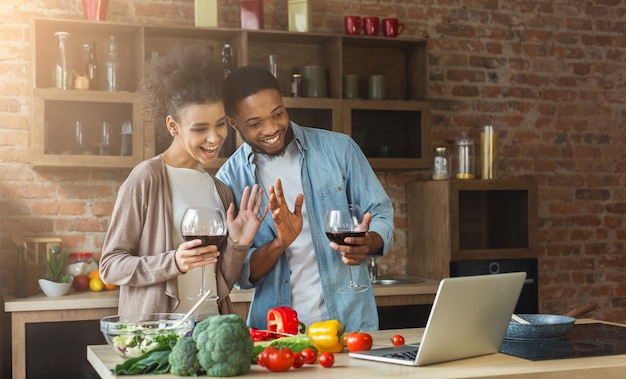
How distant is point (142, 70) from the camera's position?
433 cm

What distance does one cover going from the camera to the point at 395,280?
4742mm

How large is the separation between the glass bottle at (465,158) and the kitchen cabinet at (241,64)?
23 centimetres

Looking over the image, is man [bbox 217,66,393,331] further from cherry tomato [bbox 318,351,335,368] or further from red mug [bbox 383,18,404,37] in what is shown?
red mug [bbox 383,18,404,37]

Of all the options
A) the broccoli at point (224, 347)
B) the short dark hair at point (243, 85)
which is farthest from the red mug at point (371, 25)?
the broccoli at point (224, 347)

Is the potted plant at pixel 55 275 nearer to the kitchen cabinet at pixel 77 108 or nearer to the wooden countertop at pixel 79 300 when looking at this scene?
the wooden countertop at pixel 79 300

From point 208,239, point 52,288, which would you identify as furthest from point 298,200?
point 52,288

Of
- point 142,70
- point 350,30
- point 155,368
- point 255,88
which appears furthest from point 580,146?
point 155,368

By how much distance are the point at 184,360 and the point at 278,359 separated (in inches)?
8.3

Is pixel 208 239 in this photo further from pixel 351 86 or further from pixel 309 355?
pixel 351 86

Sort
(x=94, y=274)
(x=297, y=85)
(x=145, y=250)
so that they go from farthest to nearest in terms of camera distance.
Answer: (x=297, y=85) < (x=94, y=274) < (x=145, y=250)

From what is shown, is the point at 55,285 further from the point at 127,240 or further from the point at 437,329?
the point at 437,329

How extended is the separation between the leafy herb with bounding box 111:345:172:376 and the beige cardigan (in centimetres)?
59

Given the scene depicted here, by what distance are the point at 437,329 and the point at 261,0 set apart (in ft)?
10.00

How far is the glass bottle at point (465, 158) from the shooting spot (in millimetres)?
4840
